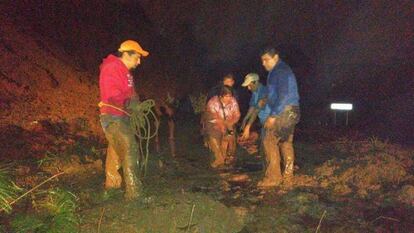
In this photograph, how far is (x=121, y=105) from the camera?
598cm

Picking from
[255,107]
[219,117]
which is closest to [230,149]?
[219,117]

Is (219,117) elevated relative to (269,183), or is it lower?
elevated

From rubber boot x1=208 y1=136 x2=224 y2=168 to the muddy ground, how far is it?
1.09 ft

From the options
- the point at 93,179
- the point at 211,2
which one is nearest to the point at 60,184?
the point at 93,179

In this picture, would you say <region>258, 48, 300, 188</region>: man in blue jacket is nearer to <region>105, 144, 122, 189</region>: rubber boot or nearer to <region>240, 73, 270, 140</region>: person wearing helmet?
<region>240, 73, 270, 140</region>: person wearing helmet

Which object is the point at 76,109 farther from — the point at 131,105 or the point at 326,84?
the point at 326,84

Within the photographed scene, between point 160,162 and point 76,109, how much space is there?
11.8 ft

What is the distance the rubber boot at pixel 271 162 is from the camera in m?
7.09

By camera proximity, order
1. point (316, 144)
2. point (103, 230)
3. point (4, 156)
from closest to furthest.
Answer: point (103, 230) → point (4, 156) → point (316, 144)

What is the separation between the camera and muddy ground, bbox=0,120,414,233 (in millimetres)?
5285

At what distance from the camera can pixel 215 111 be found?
8922mm

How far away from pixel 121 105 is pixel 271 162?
2657 millimetres

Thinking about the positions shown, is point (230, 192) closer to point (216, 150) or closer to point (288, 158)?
point (288, 158)

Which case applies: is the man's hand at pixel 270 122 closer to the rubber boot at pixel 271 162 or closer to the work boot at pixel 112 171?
the rubber boot at pixel 271 162
